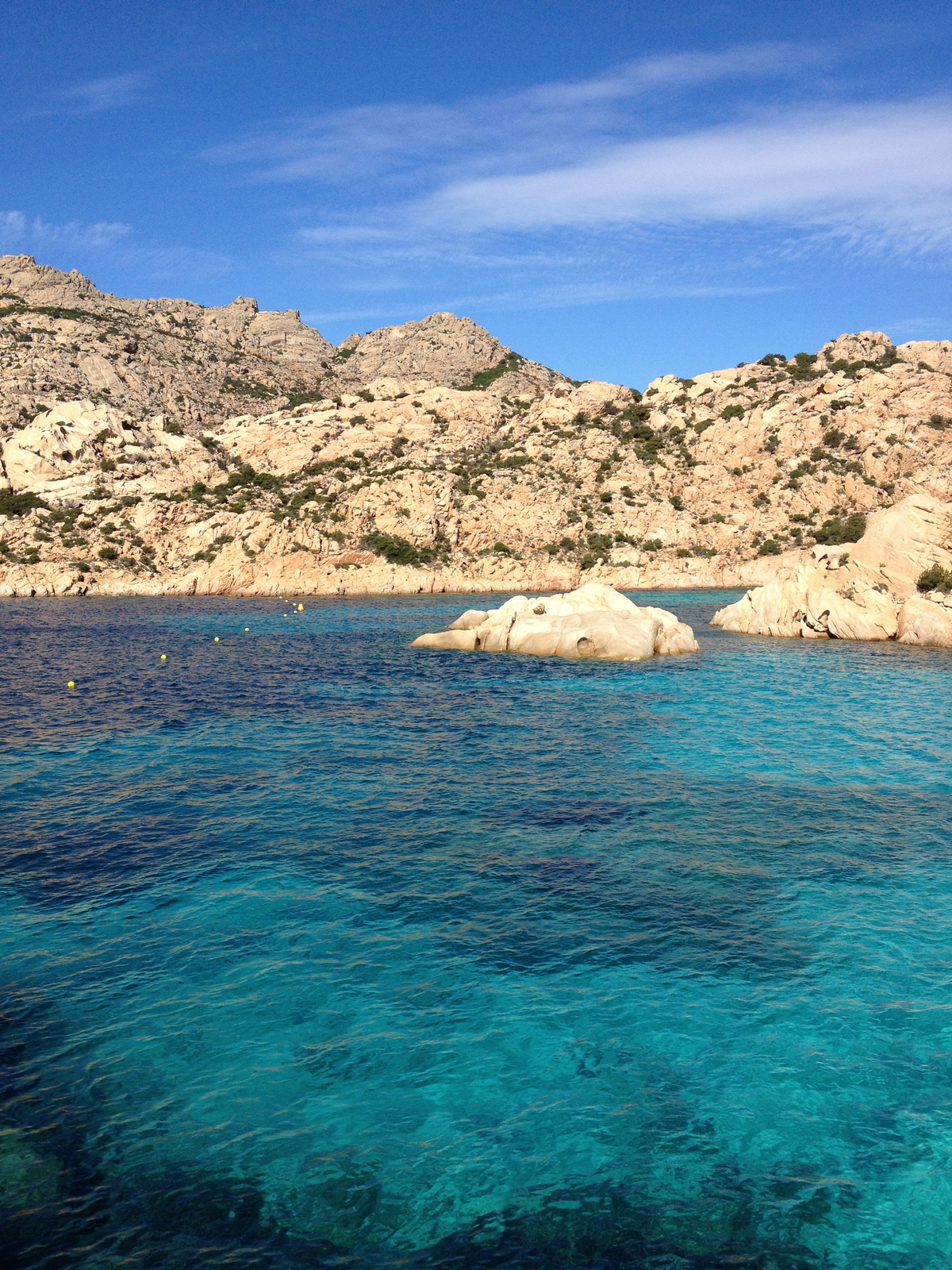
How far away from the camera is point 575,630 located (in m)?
47.9

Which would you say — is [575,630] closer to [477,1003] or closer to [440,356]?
[477,1003]

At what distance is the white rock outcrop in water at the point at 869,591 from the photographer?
52.8 m

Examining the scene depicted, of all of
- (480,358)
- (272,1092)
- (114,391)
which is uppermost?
(480,358)

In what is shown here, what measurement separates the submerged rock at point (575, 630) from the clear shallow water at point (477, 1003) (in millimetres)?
19197

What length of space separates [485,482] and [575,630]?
65.6m

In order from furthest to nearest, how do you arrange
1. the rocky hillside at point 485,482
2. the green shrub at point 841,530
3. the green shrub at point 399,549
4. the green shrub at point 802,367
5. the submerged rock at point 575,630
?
the green shrub at point 802,367 → the green shrub at point 399,549 → the rocky hillside at point 485,482 → the green shrub at point 841,530 → the submerged rock at point 575,630

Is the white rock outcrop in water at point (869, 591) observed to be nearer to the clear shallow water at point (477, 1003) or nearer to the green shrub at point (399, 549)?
the clear shallow water at point (477, 1003)

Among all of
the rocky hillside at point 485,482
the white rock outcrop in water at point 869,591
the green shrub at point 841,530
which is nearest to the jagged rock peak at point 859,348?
the rocky hillside at point 485,482

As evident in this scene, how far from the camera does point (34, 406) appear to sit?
4707 inches

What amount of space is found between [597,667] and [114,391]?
388ft

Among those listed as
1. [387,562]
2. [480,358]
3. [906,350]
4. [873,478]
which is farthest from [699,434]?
[480,358]

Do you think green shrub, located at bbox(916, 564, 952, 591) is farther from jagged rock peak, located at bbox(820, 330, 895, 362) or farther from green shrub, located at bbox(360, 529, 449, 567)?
jagged rock peak, located at bbox(820, 330, 895, 362)

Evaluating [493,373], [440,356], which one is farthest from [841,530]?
[440,356]

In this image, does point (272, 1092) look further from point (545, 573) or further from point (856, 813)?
point (545, 573)
